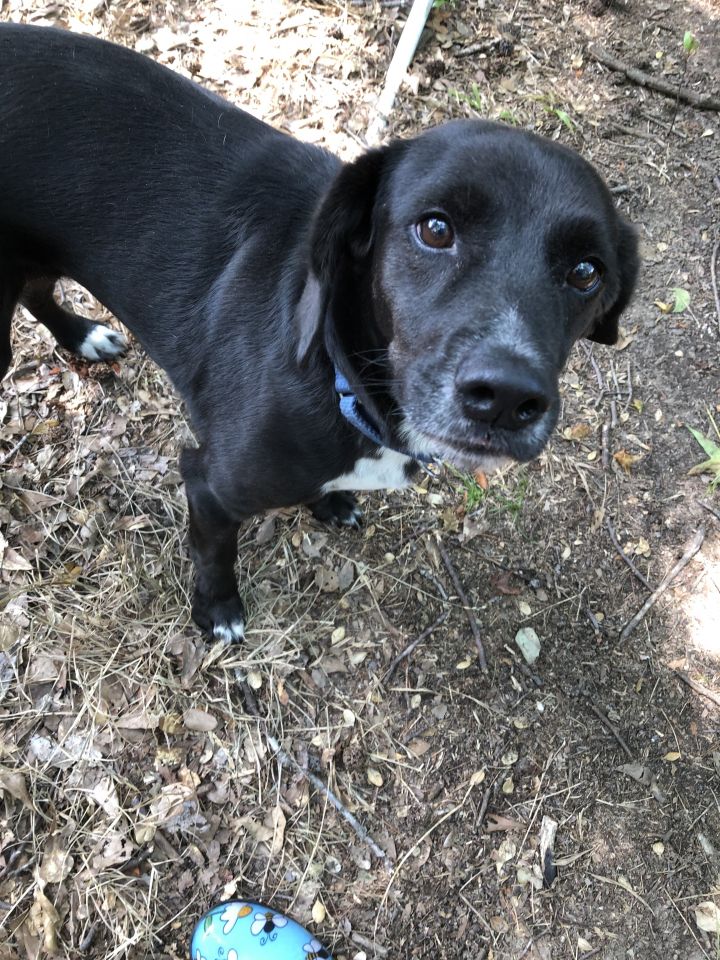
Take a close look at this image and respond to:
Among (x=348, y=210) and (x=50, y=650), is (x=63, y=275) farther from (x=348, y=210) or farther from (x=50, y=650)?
(x=50, y=650)

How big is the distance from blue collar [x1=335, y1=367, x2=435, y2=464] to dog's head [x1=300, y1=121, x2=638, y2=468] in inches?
1.4

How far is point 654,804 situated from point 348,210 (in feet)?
8.81

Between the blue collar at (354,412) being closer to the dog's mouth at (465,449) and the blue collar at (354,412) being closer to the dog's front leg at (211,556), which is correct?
the dog's mouth at (465,449)

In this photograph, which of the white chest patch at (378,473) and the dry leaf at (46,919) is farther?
the dry leaf at (46,919)

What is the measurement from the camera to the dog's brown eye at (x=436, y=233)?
1.85 meters

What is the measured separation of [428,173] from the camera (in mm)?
1858

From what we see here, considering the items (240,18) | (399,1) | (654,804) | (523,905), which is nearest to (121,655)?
(523,905)

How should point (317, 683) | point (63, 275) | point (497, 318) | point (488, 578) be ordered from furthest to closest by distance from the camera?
1. point (488, 578)
2. point (317, 683)
3. point (63, 275)
4. point (497, 318)

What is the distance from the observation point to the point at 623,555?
3.41 meters

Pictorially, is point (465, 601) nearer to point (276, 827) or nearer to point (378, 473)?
point (378, 473)

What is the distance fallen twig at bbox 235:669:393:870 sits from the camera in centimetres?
274

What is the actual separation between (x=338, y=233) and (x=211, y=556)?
1327mm

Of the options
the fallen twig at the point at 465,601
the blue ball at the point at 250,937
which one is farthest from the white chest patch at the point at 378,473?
the blue ball at the point at 250,937

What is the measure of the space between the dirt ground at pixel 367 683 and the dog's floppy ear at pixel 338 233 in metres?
1.42
